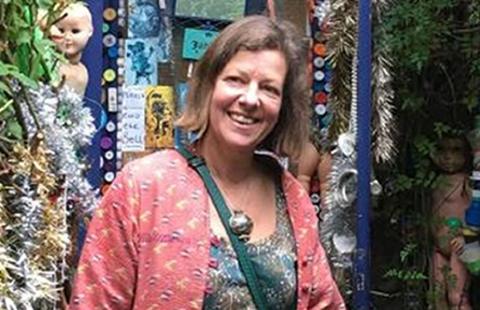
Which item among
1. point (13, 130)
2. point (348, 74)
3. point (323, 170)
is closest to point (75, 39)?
point (348, 74)

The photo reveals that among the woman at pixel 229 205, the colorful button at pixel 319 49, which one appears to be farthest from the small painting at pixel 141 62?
the woman at pixel 229 205

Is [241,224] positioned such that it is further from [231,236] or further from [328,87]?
[328,87]

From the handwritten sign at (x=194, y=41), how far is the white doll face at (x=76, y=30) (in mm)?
531

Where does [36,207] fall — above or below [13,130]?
below

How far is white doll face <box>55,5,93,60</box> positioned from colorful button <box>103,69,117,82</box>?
0.39 meters

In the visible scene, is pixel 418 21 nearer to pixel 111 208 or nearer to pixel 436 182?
pixel 436 182

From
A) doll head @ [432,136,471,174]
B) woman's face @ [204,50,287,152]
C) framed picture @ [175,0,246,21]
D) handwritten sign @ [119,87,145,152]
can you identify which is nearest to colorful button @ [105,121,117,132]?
handwritten sign @ [119,87,145,152]

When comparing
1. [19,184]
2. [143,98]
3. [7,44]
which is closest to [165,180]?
[19,184]

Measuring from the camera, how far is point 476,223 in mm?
4051

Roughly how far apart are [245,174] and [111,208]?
33cm

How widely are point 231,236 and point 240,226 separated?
28mm

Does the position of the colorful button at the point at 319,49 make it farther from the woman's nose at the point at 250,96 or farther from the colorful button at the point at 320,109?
the woman's nose at the point at 250,96

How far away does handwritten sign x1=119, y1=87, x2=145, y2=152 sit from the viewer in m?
4.16

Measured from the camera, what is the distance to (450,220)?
421 cm
